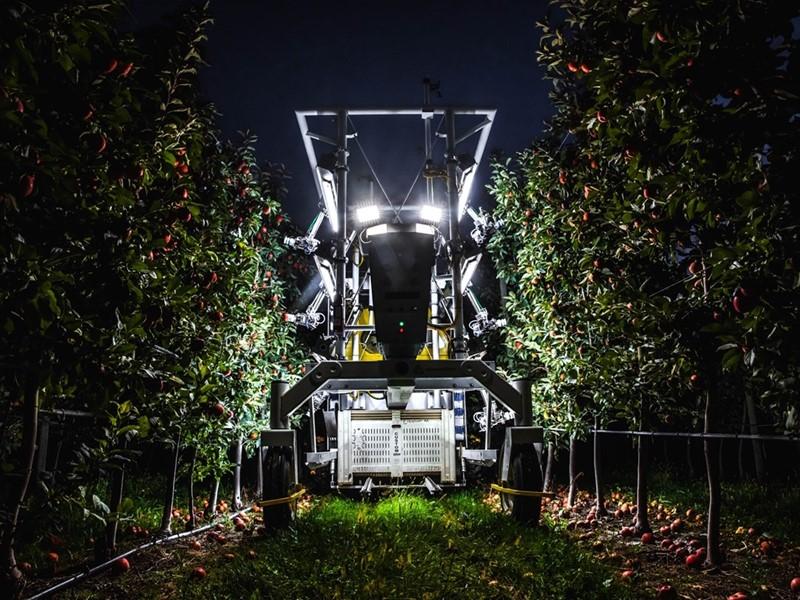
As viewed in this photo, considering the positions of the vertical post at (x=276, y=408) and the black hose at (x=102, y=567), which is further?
the vertical post at (x=276, y=408)

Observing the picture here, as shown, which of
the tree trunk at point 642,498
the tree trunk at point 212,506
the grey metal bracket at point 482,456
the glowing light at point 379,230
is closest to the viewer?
the glowing light at point 379,230

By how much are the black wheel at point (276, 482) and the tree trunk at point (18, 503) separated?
188 cm

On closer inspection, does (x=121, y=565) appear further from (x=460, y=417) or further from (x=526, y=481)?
(x=460, y=417)

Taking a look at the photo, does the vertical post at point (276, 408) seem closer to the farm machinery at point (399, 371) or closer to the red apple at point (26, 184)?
the farm machinery at point (399, 371)

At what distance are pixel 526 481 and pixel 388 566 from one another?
1396mm

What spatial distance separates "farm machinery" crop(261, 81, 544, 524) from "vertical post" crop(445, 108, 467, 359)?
1 centimetres

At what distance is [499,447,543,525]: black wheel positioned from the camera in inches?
172

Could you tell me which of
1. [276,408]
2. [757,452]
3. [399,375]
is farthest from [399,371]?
[757,452]

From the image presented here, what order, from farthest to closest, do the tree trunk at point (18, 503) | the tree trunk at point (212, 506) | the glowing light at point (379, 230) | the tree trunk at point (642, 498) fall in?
the tree trunk at point (212, 506) < the tree trunk at point (642, 498) < the glowing light at point (379, 230) < the tree trunk at point (18, 503)

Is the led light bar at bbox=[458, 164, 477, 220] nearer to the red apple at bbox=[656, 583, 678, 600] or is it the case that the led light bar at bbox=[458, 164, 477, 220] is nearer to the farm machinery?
the farm machinery

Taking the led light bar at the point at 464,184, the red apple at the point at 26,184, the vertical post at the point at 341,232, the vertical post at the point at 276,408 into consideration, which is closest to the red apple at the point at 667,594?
the vertical post at the point at 276,408

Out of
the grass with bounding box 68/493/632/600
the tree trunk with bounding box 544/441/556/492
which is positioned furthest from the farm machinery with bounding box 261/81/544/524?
the tree trunk with bounding box 544/441/556/492

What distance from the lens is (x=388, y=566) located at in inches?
136

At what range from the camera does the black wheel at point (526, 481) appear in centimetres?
436
